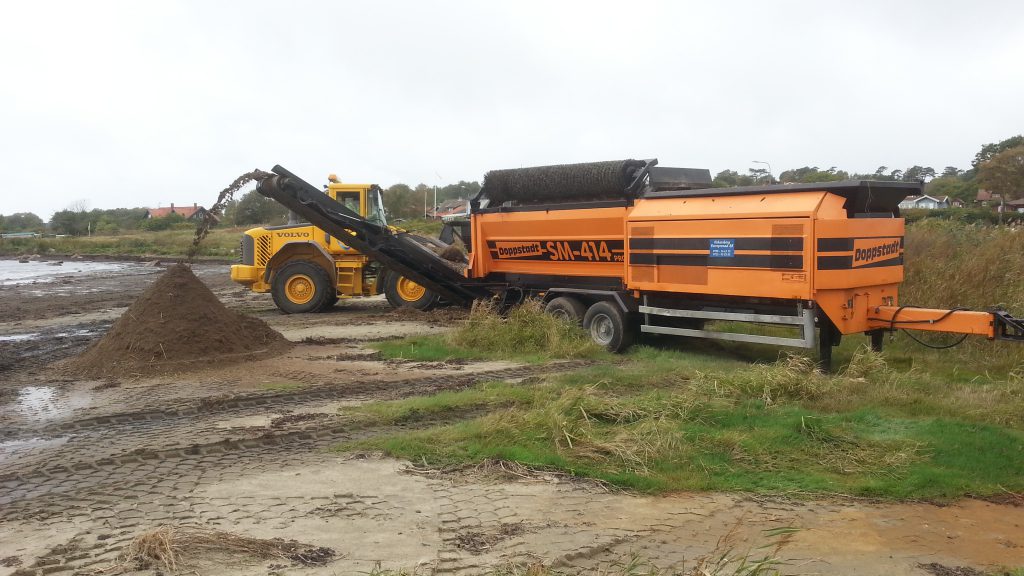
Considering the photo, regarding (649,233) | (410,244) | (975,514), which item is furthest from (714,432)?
(410,244)

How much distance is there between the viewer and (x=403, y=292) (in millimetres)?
17500

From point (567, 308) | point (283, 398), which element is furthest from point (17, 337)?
point (567, 308)

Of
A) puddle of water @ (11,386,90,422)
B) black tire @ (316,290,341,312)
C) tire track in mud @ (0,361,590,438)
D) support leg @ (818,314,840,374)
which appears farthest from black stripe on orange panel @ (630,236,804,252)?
black tire @ (316,290,341,312)

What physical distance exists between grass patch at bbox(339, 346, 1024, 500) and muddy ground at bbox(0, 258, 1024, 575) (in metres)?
0.32

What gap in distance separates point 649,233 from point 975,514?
6.24 m

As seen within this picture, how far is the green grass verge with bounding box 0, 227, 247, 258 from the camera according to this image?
51.9 metres

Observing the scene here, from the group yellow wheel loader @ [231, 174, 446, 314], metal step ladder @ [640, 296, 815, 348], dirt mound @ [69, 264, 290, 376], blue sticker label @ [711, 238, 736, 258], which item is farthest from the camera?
yellow wheel loader @ [231, 174, 446, 314]

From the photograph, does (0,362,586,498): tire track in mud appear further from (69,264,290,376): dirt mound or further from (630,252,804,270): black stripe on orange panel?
(630,252,804,270): black stripe on orange panel

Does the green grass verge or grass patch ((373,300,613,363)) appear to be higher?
the green grass verge

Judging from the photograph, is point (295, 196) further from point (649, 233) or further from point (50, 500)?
point (50, 500)

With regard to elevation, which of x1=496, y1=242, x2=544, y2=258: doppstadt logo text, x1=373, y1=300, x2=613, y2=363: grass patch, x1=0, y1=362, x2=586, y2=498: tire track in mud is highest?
x1=496, y1=242, x2=544, y2=258: doppstadt logo text

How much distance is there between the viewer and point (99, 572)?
464 cm

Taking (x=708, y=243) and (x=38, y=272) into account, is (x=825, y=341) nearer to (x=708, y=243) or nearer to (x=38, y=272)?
(x=708, y=243)

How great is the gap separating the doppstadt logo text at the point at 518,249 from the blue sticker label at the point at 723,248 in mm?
3480
